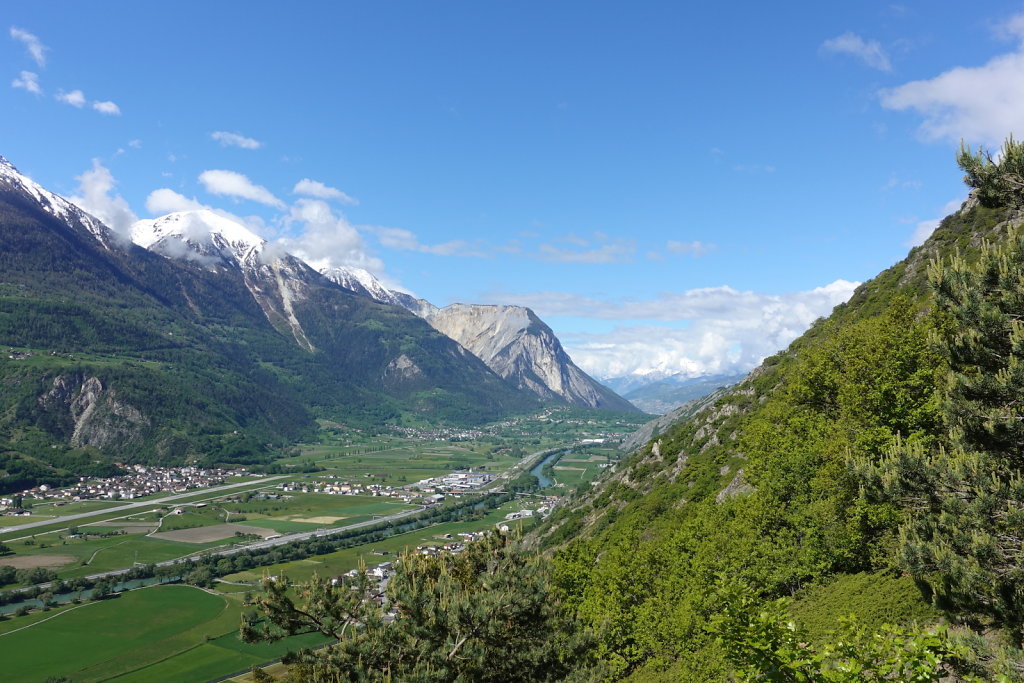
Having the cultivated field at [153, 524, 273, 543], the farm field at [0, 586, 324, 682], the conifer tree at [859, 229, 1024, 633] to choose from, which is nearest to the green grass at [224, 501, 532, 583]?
the farm field at [0, 586, 324, 682]

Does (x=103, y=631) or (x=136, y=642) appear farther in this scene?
(x=103, y=631)

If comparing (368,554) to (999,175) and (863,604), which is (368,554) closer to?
(863,604)

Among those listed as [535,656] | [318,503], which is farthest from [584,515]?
[318,503]

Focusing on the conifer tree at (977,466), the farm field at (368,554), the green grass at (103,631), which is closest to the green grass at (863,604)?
the conifer tree at (977,466)

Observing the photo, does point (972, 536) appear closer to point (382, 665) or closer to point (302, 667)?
point (382, 665)

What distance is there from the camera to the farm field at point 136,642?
71688mm

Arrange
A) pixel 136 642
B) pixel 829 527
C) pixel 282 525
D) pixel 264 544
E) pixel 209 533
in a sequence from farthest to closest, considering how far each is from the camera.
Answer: pixel 282 525
pixel 209 533
pixel 264 544
pixel 136 642
pixel 829 527

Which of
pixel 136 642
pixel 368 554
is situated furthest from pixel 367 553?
pixel 136 642

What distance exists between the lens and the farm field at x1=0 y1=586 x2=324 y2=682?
2822 inches

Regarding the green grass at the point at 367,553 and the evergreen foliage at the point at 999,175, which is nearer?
the evergreen foliage at the point at 999,175

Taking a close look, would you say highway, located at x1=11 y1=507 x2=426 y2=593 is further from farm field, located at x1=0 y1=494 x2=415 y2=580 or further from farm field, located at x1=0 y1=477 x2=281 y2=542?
farm field, located at x1=0 y1=477 x2=281 y2=542

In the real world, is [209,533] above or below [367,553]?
above

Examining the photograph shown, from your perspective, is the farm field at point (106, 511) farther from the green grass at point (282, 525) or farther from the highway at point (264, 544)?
the highway at point (264, 544)

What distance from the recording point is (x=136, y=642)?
80.9 metres
